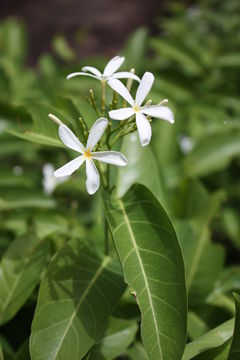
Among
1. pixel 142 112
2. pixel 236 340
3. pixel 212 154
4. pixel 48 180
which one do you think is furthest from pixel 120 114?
pixel 48 180

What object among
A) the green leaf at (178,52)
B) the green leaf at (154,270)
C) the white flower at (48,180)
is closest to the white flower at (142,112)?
the green leaf at (154,270)

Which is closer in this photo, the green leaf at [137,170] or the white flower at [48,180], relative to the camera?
the green leaf at [137,170]

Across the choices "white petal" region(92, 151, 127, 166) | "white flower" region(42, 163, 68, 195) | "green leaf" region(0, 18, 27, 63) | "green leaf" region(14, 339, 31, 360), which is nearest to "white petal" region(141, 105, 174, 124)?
"white petal" region(92, 151, 127, 166)

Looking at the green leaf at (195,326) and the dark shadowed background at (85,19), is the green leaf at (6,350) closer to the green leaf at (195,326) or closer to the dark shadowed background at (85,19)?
the green leaf at (195,326)

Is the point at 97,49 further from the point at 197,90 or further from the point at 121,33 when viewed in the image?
the point at 197,90

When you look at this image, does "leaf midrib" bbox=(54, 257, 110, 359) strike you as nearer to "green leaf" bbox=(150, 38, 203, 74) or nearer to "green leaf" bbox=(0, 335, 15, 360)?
"green leaf" bbox=(0, 335, 15, 360)

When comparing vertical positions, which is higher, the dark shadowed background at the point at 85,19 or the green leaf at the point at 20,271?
the dark shadowed background at the point at 85,19

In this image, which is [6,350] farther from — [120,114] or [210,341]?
[120,114]
